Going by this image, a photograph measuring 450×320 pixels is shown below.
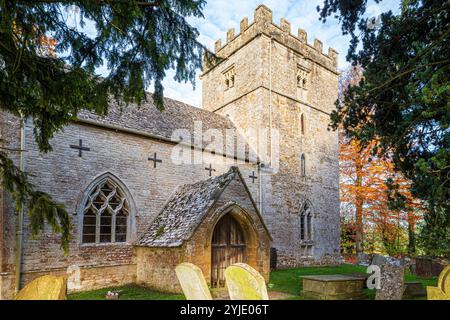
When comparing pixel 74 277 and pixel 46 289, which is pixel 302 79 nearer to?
pixel 74 277

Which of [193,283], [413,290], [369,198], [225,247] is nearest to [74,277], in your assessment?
[225,247]

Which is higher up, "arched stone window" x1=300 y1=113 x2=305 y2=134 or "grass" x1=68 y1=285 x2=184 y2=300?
"arched stone window" x1=300 y1=113 x2=305 y2=134

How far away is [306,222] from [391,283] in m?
10.8

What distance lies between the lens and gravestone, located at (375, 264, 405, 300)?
8.35 metres

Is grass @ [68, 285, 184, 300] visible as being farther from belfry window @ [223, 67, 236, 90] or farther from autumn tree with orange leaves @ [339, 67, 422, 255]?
autumn tree with orange leaves @ [339, 67, 422, 255]

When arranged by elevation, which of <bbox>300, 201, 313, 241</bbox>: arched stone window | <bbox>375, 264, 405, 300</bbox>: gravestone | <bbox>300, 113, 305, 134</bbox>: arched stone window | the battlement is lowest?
<bbox>375, 264, 405, 300</bbox>: gravestone

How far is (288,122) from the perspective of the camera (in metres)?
19.2

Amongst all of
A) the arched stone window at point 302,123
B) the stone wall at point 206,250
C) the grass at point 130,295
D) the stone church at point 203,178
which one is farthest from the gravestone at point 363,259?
the grass at point 130,295

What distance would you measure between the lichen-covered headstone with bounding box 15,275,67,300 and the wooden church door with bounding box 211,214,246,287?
9.48 m

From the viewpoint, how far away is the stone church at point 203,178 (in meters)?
10.3

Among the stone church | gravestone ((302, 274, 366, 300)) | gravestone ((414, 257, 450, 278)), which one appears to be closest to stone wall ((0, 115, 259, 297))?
the stone church

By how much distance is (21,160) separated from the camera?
397 inches
